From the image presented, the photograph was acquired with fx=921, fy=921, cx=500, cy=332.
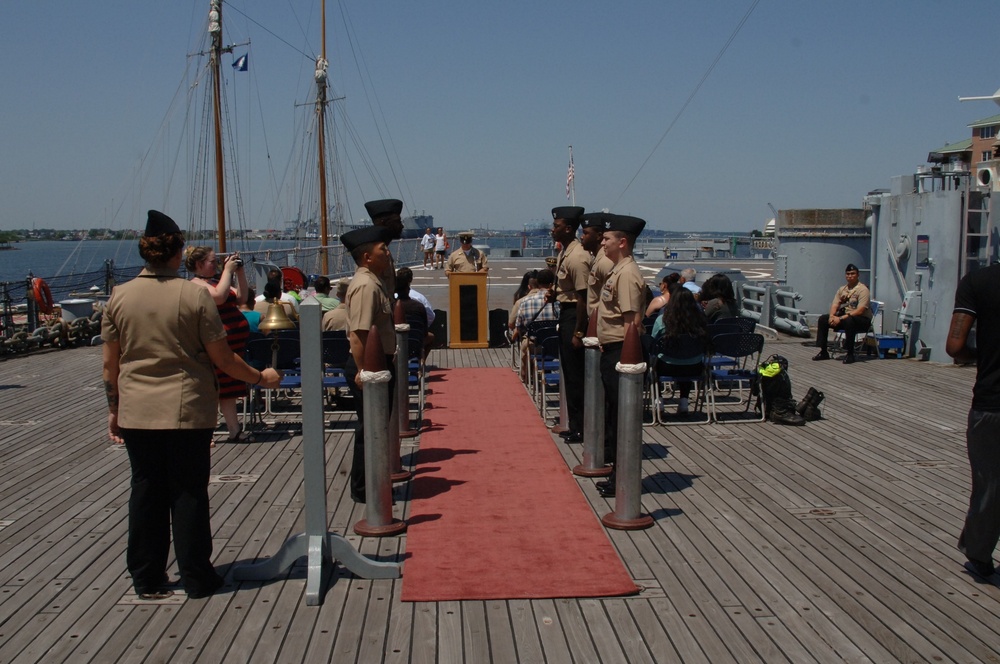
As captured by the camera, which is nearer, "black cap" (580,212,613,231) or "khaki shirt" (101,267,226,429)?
"khaki shirt" (101,267,226,429)

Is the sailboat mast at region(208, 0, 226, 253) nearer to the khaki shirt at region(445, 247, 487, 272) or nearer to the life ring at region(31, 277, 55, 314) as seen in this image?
the life ring at region(31, 277, 55, 314)

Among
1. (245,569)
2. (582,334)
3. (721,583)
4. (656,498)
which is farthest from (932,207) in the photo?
(245,569)

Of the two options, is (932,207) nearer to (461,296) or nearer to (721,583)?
(461,296)

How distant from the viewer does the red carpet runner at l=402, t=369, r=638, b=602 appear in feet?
15.6

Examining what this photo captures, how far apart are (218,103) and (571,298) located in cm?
2197

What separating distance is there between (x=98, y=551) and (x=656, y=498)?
3.60 m

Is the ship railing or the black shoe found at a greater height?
the ship railing

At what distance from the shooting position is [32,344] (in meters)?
16.1

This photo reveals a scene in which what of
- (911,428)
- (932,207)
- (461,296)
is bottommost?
(911,428)

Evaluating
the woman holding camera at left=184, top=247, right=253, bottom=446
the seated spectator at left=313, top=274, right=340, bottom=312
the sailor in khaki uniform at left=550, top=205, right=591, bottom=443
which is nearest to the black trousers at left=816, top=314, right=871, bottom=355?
the sailor in khaki uniform at left=550, top=205, right=591, bottom=443

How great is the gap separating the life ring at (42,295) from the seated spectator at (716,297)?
12614 mm

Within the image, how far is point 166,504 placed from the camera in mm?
4539

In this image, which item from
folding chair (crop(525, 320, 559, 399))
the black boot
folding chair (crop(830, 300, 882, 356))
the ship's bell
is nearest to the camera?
the black boot

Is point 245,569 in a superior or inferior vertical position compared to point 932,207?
inferior
